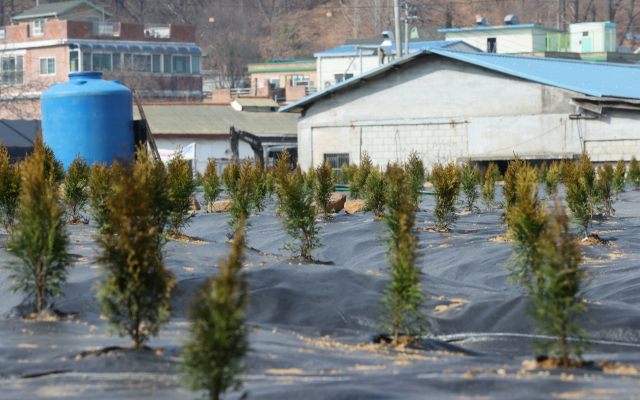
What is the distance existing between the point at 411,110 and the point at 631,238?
17.5 metres

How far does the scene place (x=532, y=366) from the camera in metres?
5.37

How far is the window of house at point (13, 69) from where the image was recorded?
5866 centimetres

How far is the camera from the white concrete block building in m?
25.2

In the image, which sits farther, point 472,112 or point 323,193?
point 472,112

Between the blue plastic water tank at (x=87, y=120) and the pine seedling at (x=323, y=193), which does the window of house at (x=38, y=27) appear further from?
the pine seedling at (x=323, y=193)

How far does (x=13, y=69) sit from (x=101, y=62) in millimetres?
8009

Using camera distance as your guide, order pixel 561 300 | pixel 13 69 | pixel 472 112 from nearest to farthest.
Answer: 1. pixel 561 300
2. pixel 472 112
3. pixel 13 69

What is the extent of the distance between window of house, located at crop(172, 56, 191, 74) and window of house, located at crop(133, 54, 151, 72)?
2423 mm

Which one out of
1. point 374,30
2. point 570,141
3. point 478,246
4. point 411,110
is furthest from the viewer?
point 374,30

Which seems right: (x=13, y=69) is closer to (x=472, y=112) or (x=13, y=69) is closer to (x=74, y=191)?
(x=472, y=112)

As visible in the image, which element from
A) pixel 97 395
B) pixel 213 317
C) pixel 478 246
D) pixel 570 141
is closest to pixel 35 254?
pixel 97 395

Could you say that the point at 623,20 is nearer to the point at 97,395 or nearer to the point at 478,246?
the point at 478,246

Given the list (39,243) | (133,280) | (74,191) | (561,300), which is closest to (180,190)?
(74,191)

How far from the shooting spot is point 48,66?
6003 centimetres
